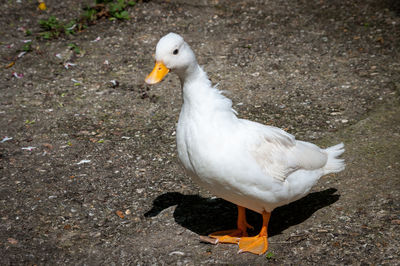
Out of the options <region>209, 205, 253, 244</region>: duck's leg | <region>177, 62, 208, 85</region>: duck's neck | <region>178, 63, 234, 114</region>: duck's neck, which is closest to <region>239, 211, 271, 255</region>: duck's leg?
<region>209, 205, 253, 244</region>: duck's leg

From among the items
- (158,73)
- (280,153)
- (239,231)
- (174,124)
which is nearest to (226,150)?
(280,153)

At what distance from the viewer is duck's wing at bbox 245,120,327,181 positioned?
4.23m

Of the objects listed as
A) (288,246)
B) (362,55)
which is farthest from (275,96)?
(288,246)

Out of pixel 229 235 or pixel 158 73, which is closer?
pixel 158 73

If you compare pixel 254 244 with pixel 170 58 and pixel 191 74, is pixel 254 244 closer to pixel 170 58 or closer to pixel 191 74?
pixel 191 74

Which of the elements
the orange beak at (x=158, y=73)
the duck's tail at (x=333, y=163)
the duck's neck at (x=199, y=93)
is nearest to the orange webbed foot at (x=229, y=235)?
the duck's tail at (x=333, y=163)

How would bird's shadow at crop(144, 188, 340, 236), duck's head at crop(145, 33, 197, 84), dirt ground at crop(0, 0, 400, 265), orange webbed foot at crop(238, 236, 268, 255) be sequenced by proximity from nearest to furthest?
duck's head at crop(145, 33, 197, 84) → orange webbed foot at crop(238, 236, 268, 255) → dirt ground at crop(0, 0, 400, 265) → bird's shadow at crop(144, 188, 340, 236)

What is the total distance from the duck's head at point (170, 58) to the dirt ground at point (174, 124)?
0.60 m

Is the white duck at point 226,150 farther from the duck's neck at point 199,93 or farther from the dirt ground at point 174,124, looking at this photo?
the dirt ground at point 174,124

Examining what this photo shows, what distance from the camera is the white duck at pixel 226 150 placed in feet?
13.1

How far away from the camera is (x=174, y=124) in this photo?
6.65 metres

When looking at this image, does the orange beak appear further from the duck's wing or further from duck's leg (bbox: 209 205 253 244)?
duck's leg (bbox: 209 205 253 244)

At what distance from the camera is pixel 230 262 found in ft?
14.2

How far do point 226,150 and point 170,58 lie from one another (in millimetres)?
873
